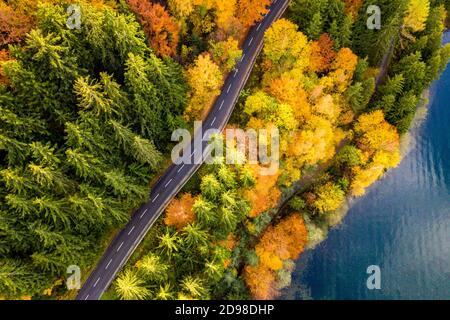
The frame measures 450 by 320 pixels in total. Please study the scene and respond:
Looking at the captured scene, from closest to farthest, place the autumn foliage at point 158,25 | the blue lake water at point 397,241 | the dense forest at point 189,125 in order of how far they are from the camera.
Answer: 1. the dense forest at point 189,125
2. the autumn foliage at point 158,25
3. the blue lake water at point 397,241

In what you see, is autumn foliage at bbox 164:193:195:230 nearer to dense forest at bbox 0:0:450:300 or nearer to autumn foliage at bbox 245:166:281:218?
dense forest at bbox 0:0:450:300

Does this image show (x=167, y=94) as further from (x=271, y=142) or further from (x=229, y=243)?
(x=229, y=243)

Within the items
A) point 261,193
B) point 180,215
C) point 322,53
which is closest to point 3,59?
point 180,215

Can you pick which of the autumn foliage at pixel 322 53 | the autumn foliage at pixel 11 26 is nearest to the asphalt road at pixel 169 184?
the autumn foliage at pixel 322 53

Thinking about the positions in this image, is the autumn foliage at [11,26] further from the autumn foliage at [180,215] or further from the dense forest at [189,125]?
the autumn foliage at [180,215]

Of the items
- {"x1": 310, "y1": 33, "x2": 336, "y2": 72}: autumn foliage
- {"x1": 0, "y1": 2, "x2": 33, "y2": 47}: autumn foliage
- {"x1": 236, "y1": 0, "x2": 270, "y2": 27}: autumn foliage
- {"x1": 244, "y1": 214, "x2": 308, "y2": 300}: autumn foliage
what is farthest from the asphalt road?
{"x1": 0, "y1": 2, "x2": 33, "y2": 47}: autumn foliage
